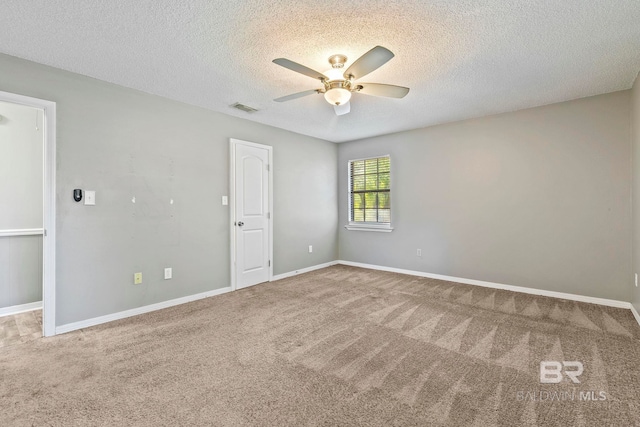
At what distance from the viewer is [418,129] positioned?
4.81 meters

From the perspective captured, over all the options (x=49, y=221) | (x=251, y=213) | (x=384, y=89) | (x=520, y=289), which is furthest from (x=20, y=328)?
(x=520, y=289)

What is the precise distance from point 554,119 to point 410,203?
85.3 inches

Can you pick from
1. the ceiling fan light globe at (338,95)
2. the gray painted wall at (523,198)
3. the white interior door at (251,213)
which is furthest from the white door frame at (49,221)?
the gray painted wall at (523,198)

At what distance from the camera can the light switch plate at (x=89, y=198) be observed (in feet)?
9.39

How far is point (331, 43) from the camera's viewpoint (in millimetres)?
2285

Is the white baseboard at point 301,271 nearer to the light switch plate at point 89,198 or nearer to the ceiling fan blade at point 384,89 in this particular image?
the light switch plate at point 89,198

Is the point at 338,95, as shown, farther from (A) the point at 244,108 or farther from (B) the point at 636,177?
(B) the point at 636,177

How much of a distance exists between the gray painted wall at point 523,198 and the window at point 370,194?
0.58 ft

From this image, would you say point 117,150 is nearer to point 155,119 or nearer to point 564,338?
point 155,119

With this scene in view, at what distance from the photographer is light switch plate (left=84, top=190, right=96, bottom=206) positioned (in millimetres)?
2861

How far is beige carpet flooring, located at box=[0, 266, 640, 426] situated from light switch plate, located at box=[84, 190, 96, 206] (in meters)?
1.23

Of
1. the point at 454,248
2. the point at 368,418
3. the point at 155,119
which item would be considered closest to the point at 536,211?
the point at 454,248

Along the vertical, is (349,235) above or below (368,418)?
above

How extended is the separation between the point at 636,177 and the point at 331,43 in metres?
3.39
